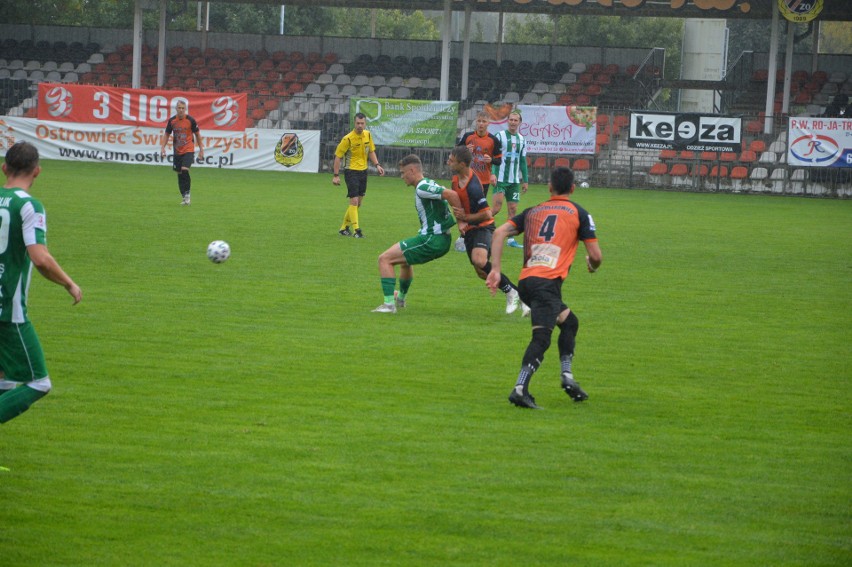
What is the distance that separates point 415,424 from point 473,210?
176 inches

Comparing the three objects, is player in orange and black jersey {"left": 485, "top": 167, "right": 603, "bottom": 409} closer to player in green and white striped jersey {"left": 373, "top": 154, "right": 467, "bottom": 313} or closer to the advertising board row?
player in green and white striped jersey {"left": 373, "top": 154, "right": 467, "bottom": 313}

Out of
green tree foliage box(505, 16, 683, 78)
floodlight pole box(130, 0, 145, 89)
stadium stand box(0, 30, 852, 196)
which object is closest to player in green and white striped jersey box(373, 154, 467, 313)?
stadium stand box(0, 30, 852, 196)

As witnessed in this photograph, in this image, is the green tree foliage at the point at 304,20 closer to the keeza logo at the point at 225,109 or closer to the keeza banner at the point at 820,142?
the keeza logo at the point at 225,109

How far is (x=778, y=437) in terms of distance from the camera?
7.09 meters

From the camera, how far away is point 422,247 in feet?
36.8

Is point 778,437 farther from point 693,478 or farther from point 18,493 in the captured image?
point 18,493

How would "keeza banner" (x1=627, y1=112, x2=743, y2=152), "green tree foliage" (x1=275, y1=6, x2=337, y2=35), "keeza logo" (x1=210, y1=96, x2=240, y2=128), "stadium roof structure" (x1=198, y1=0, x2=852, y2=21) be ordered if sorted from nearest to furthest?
"keeza banner" (x1=627, y1=112, x2=743, y2=152), "keeza logo" (x1=210, y1=96, x2=240, y2=128), "stadium roof structure" (x1=198, y1=0, x2=852, y2=21), "green tree foliage" (x1=275, y1=6, x2=337, y2=35)

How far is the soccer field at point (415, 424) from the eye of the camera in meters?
5.06

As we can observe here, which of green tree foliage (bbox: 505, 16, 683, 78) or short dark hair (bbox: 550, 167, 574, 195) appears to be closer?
short dark hair (bbox: 550, 167, 574, 195)

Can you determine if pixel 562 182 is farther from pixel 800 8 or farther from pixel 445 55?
pixel 445 55

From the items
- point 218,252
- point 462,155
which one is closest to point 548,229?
point 462,155

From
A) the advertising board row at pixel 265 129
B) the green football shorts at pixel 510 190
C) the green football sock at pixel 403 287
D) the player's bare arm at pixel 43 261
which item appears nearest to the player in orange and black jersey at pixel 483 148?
the green football shorts at pixel 510 190

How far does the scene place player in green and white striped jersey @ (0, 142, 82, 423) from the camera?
5668mm

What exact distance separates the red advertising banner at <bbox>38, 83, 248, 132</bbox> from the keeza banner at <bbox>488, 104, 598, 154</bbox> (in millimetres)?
7793
